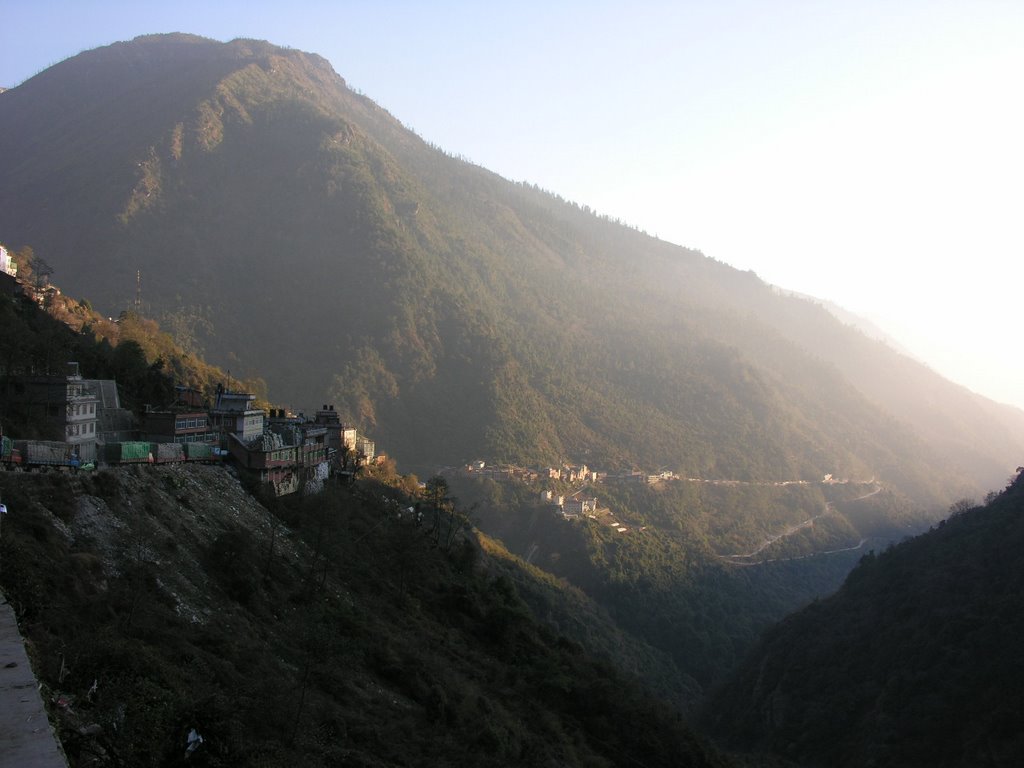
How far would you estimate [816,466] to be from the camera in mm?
108562

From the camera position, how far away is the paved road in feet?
18.4

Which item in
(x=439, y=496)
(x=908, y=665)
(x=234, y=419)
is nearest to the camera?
(x=234, y=419)

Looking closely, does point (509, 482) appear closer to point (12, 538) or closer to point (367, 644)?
point (367, 644)

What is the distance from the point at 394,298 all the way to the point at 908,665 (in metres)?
88.2

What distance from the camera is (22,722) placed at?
238 inches

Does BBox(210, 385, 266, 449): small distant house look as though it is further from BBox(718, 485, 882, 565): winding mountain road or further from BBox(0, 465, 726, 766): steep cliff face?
BBox(718, 485, 882, 565): winding mountain road

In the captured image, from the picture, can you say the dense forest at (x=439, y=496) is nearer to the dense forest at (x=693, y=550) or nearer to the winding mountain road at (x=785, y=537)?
the dense forest at (x=693, y=550)

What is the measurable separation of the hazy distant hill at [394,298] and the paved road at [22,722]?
76.4 m

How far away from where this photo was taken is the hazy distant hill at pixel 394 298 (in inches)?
3767

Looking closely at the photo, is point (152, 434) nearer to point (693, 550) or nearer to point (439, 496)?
point (439, 496)

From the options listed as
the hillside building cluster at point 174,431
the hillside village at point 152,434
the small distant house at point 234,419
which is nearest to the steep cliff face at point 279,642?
the hillside village at point 152,434

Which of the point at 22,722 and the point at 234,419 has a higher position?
the point at 22,722

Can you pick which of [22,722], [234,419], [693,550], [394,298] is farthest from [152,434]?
[394,298]

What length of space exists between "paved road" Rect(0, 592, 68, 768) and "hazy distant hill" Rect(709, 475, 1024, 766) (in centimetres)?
2775
